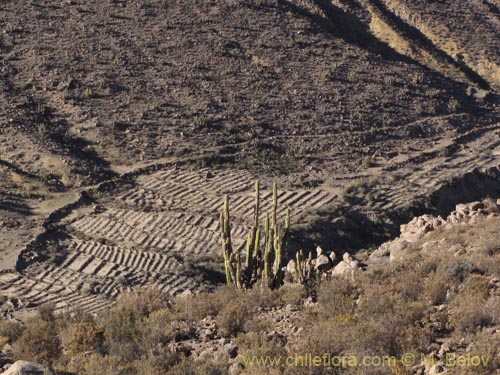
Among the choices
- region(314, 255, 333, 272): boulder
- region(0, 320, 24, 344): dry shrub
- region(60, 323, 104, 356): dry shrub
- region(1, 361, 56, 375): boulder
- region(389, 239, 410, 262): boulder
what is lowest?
region(0, 320, 24, 344): dry shrub

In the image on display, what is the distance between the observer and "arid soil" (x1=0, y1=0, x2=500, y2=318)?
16.5m

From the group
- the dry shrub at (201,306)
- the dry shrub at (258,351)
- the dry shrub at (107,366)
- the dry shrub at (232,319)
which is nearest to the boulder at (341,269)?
the dry shrub at (201,306)

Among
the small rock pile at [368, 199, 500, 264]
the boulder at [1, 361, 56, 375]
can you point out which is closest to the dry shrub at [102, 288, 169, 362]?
the boulder at [1, 361, 56, 375]

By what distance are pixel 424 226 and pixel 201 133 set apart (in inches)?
408

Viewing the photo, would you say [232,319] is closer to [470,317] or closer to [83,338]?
[83,338]

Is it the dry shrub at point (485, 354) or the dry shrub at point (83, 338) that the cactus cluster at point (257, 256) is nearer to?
the dry shrub at point (83, 338)

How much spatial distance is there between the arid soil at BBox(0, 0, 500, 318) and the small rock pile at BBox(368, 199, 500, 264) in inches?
102

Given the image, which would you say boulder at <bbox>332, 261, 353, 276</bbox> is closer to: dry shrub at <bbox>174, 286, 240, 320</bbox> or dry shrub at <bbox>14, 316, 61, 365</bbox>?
dry shrub at <bbox>174, 286, 240, 320</bbox>


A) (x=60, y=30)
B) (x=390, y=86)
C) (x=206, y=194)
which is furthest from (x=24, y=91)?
(x=390, y=86)

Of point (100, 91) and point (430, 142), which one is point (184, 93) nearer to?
point (100, 91)

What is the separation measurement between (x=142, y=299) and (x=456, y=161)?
1558 centimetres

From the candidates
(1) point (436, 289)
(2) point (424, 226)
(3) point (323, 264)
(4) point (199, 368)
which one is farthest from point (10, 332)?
(2) point (424, 226)

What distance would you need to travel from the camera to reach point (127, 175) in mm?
20047

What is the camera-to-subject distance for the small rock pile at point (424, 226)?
519 inches
